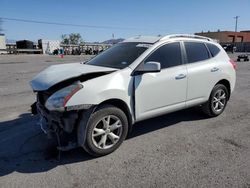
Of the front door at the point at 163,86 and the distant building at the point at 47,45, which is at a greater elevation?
the distant building at the point at 47,45

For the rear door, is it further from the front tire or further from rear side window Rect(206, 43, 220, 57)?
the front tire

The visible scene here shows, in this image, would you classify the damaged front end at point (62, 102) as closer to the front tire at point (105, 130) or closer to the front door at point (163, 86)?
the front tire at point (105, 130)

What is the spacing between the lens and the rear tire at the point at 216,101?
5191 millimetres

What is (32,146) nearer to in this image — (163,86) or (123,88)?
(123,88)

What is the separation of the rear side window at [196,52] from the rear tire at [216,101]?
29.5 inches

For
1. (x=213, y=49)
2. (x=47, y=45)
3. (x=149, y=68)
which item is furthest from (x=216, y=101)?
(x=47, y=45)

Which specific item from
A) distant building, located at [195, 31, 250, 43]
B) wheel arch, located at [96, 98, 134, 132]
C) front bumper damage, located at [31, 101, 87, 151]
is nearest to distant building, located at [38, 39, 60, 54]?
front bumper damage, located at [31, 101, 87, 151]

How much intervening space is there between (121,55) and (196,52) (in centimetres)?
160

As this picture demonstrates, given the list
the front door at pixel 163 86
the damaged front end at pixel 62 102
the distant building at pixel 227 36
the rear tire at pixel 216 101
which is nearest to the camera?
the damaged front end at pixel 62 102

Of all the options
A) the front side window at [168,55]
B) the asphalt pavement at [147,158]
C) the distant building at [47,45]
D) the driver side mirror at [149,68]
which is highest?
the distant building at [47,45]

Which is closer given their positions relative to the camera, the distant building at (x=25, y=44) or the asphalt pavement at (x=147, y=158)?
the asphalt pavement at (x=147, y=158)

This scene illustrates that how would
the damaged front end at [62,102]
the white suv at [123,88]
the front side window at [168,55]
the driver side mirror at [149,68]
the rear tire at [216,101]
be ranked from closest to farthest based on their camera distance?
the damaged front end at [62,102], the white suv at [123,88], the driver side mirror at [149,68], the front side window at [168,55], the rear tire at [216,101]

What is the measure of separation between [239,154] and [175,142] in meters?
0.99

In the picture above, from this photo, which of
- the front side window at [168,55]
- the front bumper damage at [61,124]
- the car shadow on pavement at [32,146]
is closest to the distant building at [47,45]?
the car shadow on pavement at [32,146]
